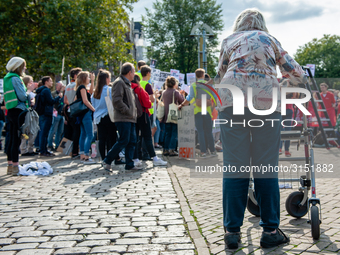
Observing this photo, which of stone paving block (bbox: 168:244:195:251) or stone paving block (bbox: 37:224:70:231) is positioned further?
stone paving block (bbox: 37:224:70:231)

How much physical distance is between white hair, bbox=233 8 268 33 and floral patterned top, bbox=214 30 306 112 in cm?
9

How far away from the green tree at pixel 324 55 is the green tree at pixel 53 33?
54505 millimetres

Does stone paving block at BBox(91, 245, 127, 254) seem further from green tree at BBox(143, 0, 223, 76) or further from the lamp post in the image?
green tree at BBox(143, 0, 223, 76)

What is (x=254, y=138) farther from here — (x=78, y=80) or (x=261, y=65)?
(x=78, y=80)

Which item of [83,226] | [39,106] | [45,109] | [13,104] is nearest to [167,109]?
[45,109]

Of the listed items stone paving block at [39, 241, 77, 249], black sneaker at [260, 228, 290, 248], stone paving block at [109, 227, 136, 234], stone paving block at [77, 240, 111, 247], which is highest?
black sneaker at [260, 228, 290, 248]

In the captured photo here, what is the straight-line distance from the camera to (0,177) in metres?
7.41

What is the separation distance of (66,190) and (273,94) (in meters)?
3.79

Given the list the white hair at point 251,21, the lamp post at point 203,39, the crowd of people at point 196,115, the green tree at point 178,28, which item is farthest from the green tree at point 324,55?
the white hair at point 251,21

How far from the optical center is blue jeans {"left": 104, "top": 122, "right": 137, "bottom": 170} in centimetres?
760

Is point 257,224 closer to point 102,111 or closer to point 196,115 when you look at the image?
point 102,111

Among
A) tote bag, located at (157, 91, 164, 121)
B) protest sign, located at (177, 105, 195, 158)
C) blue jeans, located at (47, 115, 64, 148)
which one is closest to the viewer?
protest sign, located at (177, 105, 195, 158)

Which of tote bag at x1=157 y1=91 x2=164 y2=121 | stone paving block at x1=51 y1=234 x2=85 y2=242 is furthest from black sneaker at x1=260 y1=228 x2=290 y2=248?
tote bag at x1=157 y1=91 x2=164 y2=121

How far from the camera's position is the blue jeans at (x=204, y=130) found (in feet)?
33.2
